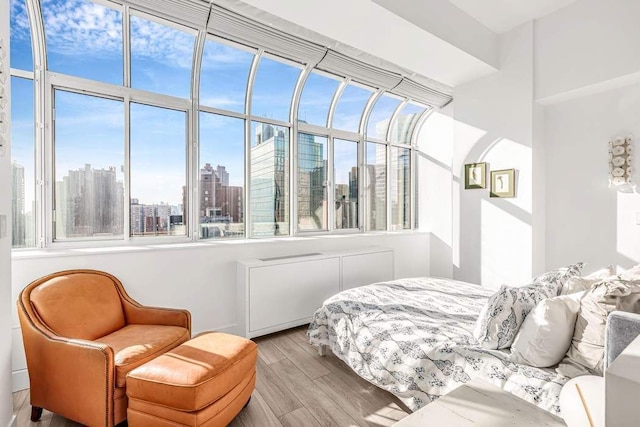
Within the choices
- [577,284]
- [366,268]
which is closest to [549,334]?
→ [577,284]

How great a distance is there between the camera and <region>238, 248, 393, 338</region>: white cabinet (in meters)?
3.00

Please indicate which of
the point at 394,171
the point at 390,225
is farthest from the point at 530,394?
the point at 394,171

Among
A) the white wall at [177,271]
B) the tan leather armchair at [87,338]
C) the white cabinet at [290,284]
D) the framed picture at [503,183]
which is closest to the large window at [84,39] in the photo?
the white wall at [177,271]

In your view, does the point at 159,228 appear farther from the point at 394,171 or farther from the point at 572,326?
the point at 394,171

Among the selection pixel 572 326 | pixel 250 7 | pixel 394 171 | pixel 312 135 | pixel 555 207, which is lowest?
pixel 572 326

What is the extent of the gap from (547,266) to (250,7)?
4.15 metres

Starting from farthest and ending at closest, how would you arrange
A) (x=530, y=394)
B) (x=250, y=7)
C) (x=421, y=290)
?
(x=421, y=290)
(x=250, y=7)
(x=530, y=394)

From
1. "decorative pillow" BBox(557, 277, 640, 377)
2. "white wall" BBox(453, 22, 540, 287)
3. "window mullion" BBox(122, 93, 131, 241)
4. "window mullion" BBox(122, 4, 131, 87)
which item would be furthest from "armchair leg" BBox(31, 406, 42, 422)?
"white wall" BBox(453, 22, 540, 287)

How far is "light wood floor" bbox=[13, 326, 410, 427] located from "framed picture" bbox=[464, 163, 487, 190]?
2723mm

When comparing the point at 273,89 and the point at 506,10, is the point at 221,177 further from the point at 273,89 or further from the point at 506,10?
the point at 506,10

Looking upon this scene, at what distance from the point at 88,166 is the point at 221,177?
3.96ft

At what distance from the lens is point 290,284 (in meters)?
3.24

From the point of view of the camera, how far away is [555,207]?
342 centimetres

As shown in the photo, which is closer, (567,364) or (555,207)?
(567,364)
